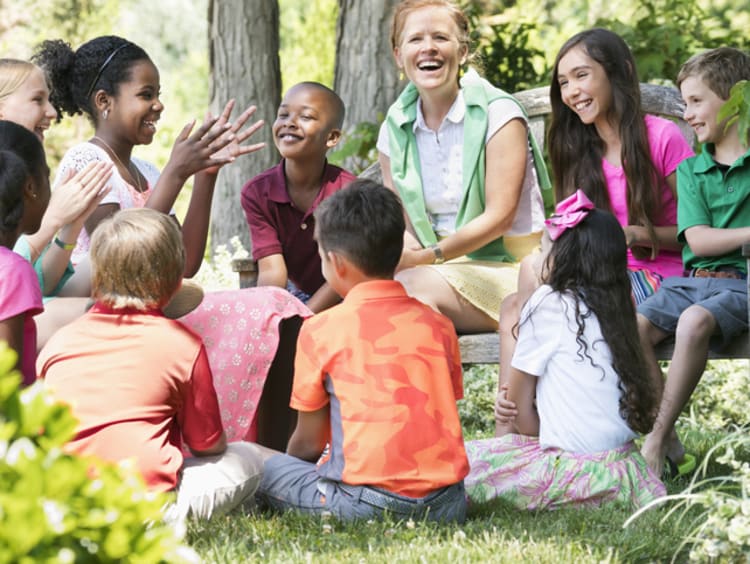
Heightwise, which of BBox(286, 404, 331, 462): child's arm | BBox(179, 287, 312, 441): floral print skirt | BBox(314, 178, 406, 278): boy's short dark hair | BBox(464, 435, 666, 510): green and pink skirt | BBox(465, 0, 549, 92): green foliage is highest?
BBox(465, 0, 549, 92): green foliage

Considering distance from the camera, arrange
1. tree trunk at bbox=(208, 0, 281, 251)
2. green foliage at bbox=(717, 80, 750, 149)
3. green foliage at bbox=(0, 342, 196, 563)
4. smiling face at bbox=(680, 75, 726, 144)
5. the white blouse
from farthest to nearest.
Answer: tree trunk at bbox=(208, 0, 281, 251)
the white blouse
smiling face at bbox=(680, 75, 726, 144)
green foliage at bbox=(717, 80, 750, 149)
green foliage at bbox=(0, 342, 196, 563)

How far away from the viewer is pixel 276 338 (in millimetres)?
4121

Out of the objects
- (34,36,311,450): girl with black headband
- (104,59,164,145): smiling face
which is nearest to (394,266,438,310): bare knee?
(34,36,311,450): girl with black headband

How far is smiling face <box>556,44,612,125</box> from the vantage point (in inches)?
182

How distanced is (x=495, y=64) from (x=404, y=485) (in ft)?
14.6

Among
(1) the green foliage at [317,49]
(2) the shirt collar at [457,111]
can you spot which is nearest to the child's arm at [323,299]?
(2) the shirt collar at [457,111]

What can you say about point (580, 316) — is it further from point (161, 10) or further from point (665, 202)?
point (161, 10)

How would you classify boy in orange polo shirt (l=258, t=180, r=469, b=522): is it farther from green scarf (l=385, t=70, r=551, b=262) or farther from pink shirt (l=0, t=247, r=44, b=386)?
green scarf (l=385, t=70, r=551, b=262)

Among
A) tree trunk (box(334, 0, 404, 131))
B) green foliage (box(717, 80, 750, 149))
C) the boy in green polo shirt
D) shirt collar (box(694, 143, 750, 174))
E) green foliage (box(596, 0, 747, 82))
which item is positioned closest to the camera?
green foliage (box(717, 80, 750, 149))

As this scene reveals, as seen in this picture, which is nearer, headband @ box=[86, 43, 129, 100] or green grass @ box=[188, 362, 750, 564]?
green grass @ box=[188, 362, 750, 564]

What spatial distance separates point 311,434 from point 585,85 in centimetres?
190

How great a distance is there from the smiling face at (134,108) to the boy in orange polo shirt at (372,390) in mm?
1262

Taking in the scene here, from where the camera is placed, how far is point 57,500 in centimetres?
164

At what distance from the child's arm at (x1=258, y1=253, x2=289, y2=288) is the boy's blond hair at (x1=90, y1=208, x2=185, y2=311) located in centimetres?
125
